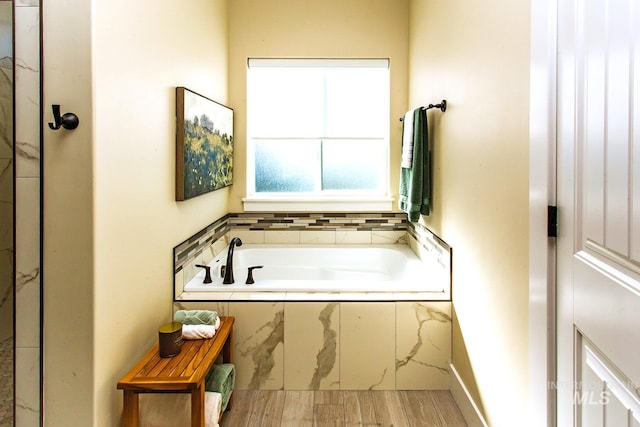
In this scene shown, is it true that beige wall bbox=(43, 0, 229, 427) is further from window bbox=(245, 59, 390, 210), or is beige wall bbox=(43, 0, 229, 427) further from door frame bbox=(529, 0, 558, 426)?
window bbox=(245, 59, 390, 210)

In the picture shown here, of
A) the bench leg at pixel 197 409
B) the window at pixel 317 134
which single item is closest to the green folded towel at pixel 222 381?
the bench leg at pixel 197 409

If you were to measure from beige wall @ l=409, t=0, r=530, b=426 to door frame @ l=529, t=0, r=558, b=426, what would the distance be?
7cm

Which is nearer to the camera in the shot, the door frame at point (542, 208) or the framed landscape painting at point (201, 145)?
the door frame at point (542, 208)

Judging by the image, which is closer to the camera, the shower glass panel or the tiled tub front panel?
the shower glass panel

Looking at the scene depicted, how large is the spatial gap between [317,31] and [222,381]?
273cm

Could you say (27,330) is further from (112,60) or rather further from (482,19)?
(482,19)

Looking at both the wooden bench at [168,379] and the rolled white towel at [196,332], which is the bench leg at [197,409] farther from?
the rolled white towel at [196,332]

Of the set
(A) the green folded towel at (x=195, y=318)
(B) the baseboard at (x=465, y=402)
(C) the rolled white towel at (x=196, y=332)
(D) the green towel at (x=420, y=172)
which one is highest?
(D) the green towel at (x=420, y=172)

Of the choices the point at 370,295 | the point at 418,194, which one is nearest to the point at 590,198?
the point at 370,295

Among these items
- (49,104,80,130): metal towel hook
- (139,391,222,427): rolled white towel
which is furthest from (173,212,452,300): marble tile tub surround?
(49,104,80,130): metal towel hook

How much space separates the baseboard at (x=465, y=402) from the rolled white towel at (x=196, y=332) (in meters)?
1.23

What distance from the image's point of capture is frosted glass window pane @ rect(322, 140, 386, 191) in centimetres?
379

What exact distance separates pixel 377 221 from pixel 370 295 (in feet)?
4.35

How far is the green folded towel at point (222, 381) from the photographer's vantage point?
2031mm
